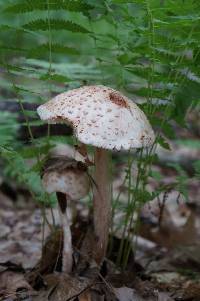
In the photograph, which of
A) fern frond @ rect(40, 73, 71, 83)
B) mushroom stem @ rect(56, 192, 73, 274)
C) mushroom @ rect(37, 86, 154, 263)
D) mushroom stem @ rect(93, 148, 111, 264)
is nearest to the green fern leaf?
fern frond @ rect(40, 73, 71, 83)

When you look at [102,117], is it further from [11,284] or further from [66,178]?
[11,284]

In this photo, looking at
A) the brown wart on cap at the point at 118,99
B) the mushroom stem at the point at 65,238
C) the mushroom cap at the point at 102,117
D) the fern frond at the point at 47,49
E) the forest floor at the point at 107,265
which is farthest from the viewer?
the fern frond at the point at 47,49

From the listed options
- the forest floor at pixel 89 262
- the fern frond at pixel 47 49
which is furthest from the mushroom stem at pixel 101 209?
the fern frond at pixel 47 49

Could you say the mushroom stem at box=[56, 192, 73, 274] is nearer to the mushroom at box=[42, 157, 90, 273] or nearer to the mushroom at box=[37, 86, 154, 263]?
the mushroom at box=[42, 157, 90, 273]

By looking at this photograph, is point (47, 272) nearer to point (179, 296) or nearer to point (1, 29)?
point (179, 296)

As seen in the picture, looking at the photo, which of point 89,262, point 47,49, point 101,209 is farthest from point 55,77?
point 89,262

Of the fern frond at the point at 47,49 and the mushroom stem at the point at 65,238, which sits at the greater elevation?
the fern frond at the point at 47,49

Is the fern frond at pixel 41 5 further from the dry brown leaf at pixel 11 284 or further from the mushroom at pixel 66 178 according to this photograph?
the dry brown leaf at pixel 11 284
